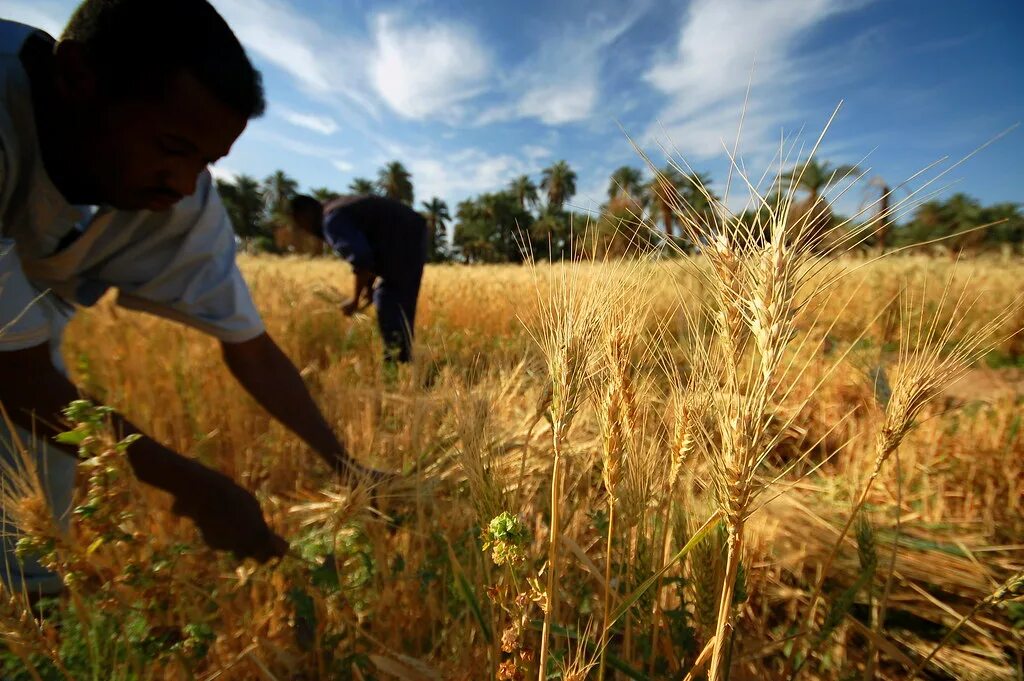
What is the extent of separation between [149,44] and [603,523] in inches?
72.7

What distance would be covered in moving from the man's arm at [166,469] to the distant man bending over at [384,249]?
97.1 inches

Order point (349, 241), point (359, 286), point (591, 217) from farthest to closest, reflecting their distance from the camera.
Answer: point (359, 286), point (349, 241), point (591, 217)

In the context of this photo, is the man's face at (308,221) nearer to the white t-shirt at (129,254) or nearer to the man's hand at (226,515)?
the white t-shirt at (129,254)

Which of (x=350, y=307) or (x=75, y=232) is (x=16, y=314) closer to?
(x=75, y=232)

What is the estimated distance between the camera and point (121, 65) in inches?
52.6

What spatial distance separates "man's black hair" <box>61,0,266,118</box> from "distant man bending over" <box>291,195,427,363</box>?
2.28 m

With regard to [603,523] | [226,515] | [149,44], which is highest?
[149,44]

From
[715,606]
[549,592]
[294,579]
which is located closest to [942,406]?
[715,606]

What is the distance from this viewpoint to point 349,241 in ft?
12.3

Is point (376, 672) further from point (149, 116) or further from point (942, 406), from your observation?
point (942, 406)

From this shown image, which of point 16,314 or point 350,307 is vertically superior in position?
point 16,314

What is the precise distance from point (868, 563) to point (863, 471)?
1.30m

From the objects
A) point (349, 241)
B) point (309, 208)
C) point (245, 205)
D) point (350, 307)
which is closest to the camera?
point (349, 241)

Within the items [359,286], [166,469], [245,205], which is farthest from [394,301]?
[245,205]
